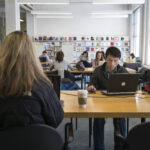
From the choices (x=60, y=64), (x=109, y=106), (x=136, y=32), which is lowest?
(x=109, y=106)

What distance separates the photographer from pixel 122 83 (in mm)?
2031

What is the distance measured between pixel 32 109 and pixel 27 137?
0.63ft

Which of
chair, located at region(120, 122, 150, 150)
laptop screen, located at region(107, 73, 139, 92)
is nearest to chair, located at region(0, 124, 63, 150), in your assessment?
chair, located at region(120, 122, 150, 150)

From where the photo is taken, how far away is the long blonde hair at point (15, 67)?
106cm

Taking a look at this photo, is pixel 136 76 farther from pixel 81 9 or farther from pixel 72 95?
pixel 81 9

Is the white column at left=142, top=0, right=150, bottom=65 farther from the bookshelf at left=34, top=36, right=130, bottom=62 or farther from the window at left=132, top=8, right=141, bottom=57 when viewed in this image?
the bookshelf at left=34, top=36, right=130, bottom=62

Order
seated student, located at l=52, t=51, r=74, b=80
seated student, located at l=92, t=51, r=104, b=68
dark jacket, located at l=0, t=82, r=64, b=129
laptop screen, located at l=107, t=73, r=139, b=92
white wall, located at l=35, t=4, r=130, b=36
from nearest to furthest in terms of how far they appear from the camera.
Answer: dark jacket, located at l=0, t=82, r=64, b=129, laptop screen, located at l=107, t=73, r=139, b=92, seated student, located at l=52, t=51, r=74, b=80, seated student, located at l=92, t=51, r=104, b=68, white wall, located at l=35, t=4, r=130, b=36

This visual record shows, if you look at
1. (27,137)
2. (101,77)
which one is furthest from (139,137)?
(101,77)

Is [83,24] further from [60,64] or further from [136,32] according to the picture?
[60,64]

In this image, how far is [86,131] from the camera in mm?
3023

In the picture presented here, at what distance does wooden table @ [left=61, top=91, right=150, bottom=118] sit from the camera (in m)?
1.57

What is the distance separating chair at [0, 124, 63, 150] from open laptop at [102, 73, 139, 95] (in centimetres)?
114

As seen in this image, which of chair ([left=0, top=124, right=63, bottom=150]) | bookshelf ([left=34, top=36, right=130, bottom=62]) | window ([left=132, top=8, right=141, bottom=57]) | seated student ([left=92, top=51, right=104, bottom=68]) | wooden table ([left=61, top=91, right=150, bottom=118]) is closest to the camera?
chair ([left=0, top=124, right=63, bottom=150])

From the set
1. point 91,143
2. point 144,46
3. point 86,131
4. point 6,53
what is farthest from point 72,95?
point 144,46
